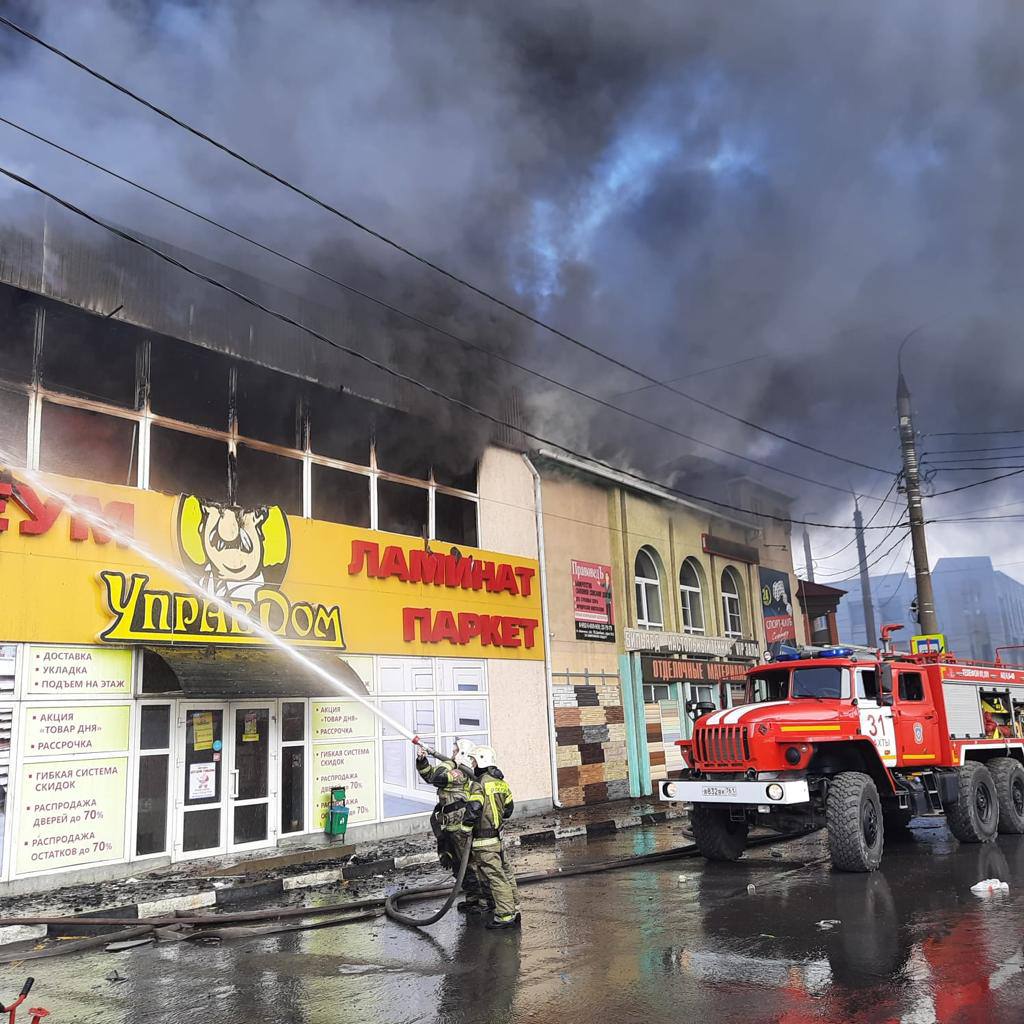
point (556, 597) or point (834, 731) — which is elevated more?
point (556, 597)

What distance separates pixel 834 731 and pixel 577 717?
7804 mm

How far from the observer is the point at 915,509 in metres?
18.3

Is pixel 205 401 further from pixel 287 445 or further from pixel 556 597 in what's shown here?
pixel 556 597

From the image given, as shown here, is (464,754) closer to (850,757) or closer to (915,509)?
(850,757)

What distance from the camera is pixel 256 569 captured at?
40.7ft

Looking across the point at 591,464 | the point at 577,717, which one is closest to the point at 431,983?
the point at 577,717

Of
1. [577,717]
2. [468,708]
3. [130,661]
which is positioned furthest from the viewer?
[577,717]

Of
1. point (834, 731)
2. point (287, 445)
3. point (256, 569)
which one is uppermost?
point (287, 445)

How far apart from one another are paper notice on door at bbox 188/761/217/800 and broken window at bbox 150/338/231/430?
4719mm

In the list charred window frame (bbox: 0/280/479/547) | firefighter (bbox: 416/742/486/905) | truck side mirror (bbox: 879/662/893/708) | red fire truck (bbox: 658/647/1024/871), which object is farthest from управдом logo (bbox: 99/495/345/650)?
truck side mirror (bbox: 879/662/893/708)

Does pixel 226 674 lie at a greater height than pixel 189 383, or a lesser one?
lesser

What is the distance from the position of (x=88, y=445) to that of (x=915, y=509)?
15559 millimetres

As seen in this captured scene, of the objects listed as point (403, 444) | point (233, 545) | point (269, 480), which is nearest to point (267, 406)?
point (269, 480)

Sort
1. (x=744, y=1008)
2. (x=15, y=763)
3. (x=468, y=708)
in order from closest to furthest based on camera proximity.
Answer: (x=744, y=1008), (x=15, y=763), (x=468, y=708)
